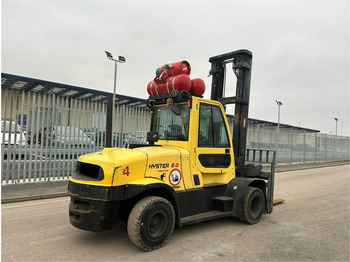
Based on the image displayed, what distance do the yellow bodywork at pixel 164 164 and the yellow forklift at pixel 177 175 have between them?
1cm

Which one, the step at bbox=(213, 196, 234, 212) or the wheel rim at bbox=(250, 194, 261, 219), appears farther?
the wheel rim at bbox=(250, 194, 261, 219)

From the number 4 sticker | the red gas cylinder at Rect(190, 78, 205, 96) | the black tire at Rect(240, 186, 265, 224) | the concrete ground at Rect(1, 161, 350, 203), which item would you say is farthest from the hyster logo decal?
the concrete ground at Rect(1, 161, 350, 203)

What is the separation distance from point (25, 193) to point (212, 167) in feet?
18.9

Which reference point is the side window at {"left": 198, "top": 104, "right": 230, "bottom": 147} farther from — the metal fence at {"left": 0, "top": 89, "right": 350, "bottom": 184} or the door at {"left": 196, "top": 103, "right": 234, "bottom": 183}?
the metal fence at {"left": 0, "top": 89, "right": 350, "bottom": 184}

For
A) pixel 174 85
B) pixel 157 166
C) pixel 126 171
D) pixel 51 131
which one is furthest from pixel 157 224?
pixel 51 131

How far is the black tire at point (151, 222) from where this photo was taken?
3.90 meters

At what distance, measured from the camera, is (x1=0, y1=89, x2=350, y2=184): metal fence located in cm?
888

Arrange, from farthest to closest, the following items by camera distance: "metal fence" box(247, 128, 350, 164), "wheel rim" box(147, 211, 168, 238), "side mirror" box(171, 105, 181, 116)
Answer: "metal fence" box(247, 128, 350, 164) < "side mirror" box(171, 105, 181, 116) < "wheel rim" box(147, 211, 168, 238)

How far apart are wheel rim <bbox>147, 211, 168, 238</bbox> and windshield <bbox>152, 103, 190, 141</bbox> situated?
55.0 inches

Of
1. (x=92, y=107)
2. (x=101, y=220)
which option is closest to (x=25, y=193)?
(x=92, y=107)

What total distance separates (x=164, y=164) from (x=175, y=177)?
33 cm

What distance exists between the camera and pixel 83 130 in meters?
10.6

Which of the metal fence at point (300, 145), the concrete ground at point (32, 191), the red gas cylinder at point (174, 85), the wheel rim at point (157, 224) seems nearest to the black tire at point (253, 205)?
the wheel rim at point (157, 224)

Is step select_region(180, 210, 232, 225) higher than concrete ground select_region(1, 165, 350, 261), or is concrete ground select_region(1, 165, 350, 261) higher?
step select_region(180, 210, 232, 225)
